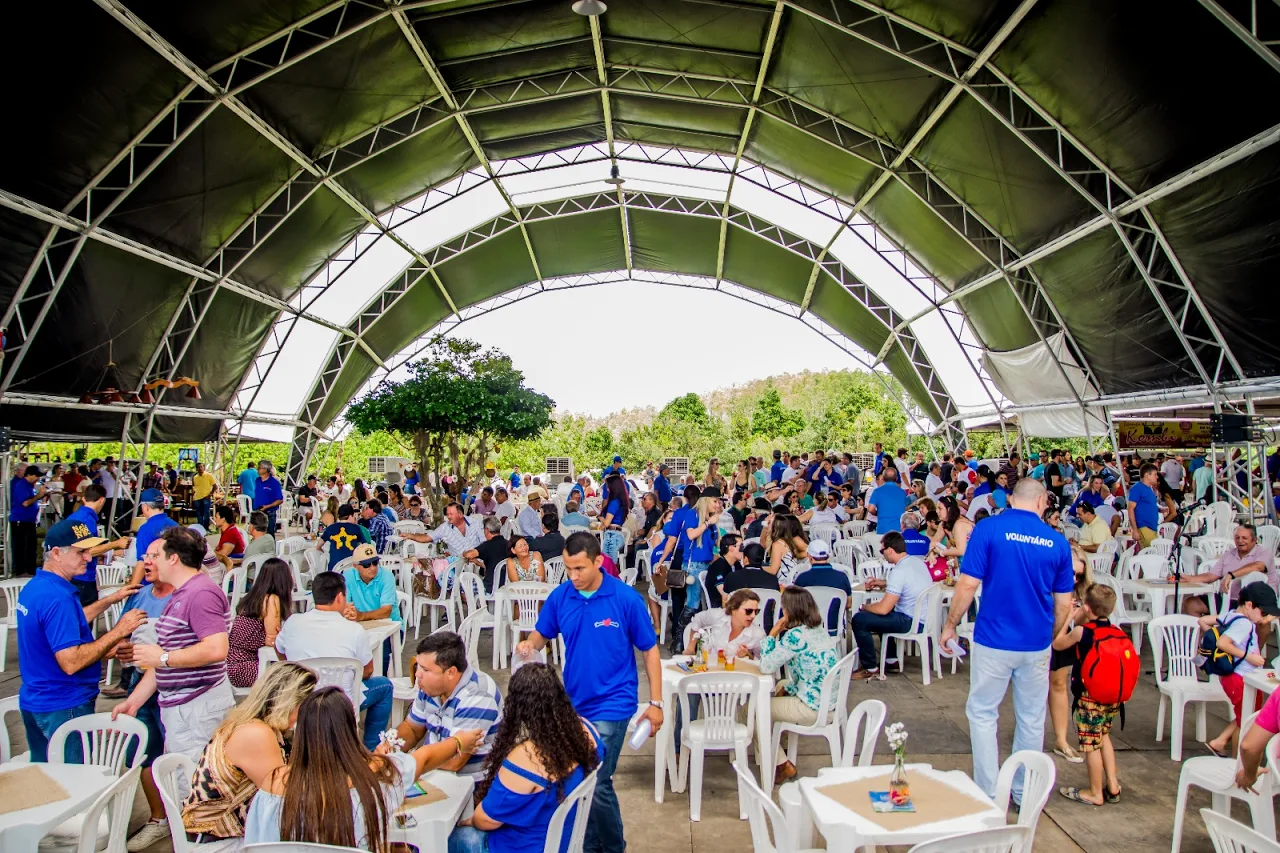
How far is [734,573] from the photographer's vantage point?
6.74 meters

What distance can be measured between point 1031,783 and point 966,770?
203 centimetres

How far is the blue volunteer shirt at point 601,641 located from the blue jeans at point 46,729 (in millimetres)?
2282

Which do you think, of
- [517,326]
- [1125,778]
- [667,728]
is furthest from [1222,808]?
[517,326]

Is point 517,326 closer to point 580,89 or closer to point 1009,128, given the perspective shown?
point 580,89

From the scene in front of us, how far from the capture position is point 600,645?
3.75 m

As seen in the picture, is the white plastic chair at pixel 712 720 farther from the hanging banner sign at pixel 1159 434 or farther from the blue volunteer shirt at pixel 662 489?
the hanging banner sign at pixel 1159 434

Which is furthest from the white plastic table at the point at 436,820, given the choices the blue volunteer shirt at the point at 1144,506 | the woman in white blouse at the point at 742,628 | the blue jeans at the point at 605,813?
the blue volunteer shirt at the point at 1144,506

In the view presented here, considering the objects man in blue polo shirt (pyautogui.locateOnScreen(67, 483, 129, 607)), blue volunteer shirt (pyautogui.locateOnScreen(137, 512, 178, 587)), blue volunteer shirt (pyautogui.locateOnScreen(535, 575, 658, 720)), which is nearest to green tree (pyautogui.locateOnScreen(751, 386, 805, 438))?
man in blue polo shirt (pyautogui.locateOnScreen(67, 483, 129, 607))

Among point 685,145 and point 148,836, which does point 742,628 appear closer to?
point 148,836

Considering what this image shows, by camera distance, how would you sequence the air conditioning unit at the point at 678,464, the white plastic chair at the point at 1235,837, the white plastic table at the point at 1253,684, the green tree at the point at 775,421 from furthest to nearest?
the green tree at the point at 775,421 → the air conditioning unit at the point at 678,464 → the white plastic table at the point at 1253,684 → the white plastic chair at the point at 1235,837

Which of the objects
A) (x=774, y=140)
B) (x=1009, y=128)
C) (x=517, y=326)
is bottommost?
(x=1009, y=128)

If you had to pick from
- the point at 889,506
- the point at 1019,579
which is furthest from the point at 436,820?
the point at 889,506

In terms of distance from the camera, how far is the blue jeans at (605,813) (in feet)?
11.5

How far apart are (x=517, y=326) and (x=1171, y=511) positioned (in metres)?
53.8
